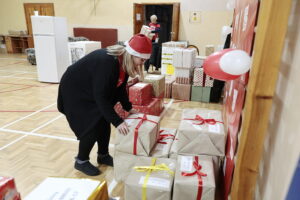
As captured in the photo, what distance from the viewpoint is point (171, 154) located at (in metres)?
1.88

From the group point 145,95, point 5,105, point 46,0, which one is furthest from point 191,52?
point 46,0

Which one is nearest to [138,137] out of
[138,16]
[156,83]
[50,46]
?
[156,83]

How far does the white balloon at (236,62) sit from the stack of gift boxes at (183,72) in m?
3.08

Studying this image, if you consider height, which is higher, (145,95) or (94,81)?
(94,81)

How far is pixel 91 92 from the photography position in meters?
1.88

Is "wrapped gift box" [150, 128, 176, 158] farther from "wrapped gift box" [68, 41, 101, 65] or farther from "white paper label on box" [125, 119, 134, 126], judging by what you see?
"wrapped gift box" [68, 41, 101, 65]

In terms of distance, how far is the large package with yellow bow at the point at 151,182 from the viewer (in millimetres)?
1450

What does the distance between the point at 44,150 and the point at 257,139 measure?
2235 mm

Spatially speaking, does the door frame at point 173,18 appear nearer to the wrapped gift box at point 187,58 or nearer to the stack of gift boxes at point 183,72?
the stack of gift boxes at point 183,72

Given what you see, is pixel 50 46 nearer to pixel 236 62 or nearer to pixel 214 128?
pixel 214 128

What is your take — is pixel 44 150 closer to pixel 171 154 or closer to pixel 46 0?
pixel 171 154

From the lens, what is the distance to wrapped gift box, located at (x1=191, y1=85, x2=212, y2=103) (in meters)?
4.36

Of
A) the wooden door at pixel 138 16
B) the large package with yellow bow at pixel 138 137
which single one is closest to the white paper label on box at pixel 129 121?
the large package with yellow bow at pixel 138 137

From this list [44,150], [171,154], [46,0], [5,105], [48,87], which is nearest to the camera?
[171,154]
